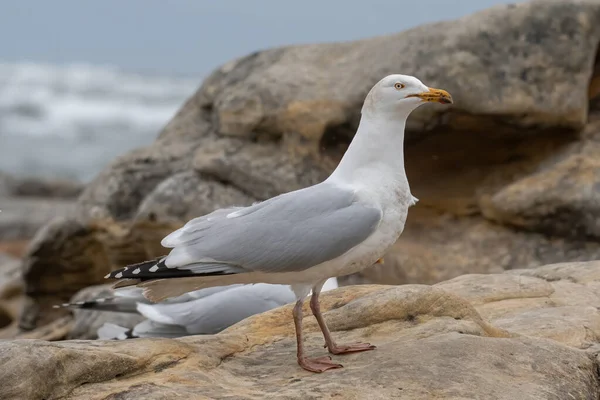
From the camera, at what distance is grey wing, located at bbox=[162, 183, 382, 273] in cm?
351

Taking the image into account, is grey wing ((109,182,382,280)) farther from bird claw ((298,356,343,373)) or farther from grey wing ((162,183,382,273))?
bird claw ((298,356,343,373))

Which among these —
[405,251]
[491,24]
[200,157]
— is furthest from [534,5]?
[200,157]

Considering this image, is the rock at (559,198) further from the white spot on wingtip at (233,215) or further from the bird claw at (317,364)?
the bird claw at (317,364)

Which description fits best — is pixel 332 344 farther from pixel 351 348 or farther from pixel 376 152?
pixel 376 152

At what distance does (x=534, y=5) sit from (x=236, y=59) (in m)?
2.67

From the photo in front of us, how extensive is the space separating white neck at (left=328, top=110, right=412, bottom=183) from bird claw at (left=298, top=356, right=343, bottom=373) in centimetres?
71

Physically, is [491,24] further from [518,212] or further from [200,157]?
[200,157]

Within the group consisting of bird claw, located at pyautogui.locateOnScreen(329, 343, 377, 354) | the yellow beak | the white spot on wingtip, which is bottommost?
bird claw, located at pyautogui.locateOnScreen(329, 343, 377, 354)

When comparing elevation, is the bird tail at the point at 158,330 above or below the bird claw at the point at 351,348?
below

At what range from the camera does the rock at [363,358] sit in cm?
311

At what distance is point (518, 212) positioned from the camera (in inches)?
289

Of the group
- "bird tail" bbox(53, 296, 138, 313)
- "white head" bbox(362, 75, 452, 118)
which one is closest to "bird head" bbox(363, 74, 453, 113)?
"white head" bbox(362, 75, 452, 118)

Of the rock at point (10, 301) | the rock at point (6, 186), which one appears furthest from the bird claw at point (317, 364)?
the rock at point (6, 186)

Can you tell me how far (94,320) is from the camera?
21.6 feet
